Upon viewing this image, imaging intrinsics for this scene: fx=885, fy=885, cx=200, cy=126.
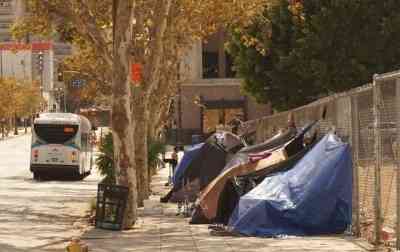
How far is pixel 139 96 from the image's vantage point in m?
24.6

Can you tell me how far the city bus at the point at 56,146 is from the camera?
135 ft

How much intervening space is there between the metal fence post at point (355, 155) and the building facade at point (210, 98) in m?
56.5

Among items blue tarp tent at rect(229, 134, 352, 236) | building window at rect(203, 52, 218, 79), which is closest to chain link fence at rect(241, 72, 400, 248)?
blue tarp tent at rect(229, 134, 352, 236)

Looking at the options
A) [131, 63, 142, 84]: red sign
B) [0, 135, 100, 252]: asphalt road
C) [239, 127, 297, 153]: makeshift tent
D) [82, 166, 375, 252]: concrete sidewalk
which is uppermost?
[131, 63, 142, 84]: red sign

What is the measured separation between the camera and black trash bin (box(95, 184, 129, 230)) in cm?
1703

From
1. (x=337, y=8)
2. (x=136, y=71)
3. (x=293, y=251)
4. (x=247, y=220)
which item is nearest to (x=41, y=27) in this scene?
(x=136, y=71)

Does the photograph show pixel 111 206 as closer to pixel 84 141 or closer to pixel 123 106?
pixel 123 106

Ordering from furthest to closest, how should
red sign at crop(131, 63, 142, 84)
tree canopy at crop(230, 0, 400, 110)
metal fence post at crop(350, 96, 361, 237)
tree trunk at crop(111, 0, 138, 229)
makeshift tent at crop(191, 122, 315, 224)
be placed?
tree canopy at crop(230, 0, 400, 110), red sign at crop(131, 63, 142, 84), tree trunk at crop(111, 0, 138, 229), makeshift tent at crop(191, 122, 315, 224), metal fence post at crop(350, 96, 361, 237)

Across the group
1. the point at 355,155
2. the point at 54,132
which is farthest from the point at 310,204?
the point at 54,132

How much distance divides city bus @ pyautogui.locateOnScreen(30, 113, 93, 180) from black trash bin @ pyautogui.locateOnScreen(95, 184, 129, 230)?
2424 centimetres

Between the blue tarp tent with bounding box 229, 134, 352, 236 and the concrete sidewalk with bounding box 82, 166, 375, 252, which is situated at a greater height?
the blue tarp tent with bounding box 229, 134, 352, 236

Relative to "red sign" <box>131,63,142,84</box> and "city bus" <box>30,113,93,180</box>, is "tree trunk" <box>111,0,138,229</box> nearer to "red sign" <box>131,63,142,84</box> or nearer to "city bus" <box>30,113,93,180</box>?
"red sign" <box>131,63,142,84</box>

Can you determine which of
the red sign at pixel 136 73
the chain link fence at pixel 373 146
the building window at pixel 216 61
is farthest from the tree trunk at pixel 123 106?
the building window at pixel 216 61

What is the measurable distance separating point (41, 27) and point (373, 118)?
41.7 ft
